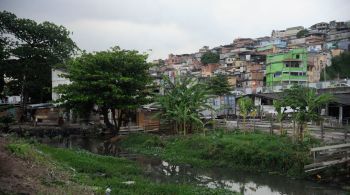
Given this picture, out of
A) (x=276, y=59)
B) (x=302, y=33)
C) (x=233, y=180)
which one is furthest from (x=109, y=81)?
(x=302, y=33)

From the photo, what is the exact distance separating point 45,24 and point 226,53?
61296 mm

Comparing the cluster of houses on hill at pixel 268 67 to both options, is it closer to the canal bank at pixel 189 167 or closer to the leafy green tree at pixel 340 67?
the leafy green tree at pixel 340 67

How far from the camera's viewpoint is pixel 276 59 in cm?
6391

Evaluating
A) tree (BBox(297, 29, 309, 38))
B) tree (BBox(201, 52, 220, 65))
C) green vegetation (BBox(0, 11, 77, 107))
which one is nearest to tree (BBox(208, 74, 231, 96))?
green vegetation (BBox(0, 11, 77, 107))

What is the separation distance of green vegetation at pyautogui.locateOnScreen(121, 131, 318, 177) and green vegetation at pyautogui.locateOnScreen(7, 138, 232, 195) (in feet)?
16.6

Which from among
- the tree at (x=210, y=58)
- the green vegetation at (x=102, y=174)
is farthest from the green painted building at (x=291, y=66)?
the green vegetation at (x=102, y=174)

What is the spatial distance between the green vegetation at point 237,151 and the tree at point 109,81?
4.74m

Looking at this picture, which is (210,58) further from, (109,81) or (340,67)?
(109,81)

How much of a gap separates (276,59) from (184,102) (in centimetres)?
3726

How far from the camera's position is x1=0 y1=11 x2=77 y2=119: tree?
140 ft

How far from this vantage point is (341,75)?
61.3 m

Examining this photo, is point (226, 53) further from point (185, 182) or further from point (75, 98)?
point (185, 182)

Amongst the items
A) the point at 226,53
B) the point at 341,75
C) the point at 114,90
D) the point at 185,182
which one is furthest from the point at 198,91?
the point at 226,53

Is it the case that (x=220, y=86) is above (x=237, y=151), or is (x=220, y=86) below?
above
